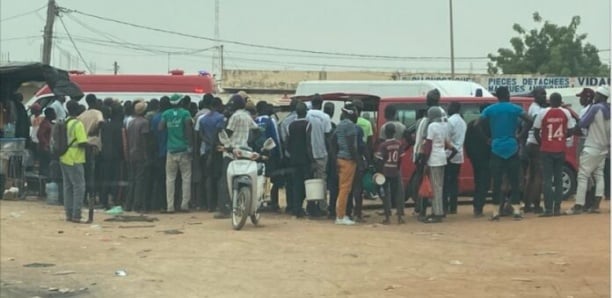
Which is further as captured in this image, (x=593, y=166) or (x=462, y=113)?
(x=462, y=113)

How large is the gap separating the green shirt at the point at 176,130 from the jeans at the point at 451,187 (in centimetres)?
368

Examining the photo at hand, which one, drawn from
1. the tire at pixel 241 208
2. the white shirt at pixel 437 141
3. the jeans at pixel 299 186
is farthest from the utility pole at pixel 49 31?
the white shirt at pixel 437 141

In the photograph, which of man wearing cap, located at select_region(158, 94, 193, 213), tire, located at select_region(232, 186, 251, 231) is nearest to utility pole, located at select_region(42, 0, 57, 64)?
man wearing cap, located at select_region(158, 94, 193, 213)

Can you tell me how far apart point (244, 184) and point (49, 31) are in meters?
27.4

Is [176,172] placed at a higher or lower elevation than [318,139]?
lower

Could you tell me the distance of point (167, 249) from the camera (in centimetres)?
945

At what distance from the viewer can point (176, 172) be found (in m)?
13.1

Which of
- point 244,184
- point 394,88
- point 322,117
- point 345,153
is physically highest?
point 394,88

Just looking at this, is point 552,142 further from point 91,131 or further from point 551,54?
point 551,54

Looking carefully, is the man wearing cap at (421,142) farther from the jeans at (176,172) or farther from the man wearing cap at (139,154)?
the man wearing cap at (139,154)

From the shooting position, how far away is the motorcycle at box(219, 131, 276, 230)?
10.9 meters

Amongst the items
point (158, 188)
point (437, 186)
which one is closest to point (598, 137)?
point (437, 186)

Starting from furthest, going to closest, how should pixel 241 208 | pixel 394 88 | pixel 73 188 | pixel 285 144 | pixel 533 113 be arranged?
pixel 394 88 < pixel 285 144 < pixel 533 113 < pixel 73 188 < pixel 241 208

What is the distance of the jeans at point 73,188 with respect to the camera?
11680 mm
